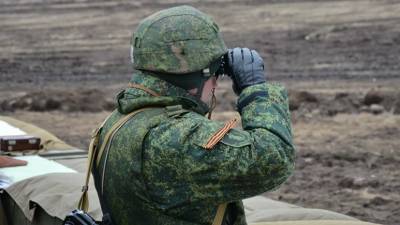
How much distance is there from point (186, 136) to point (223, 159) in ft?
0.39

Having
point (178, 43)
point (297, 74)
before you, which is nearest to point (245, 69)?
point (178, 43)

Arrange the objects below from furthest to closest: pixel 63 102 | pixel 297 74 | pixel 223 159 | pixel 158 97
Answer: pixel 297 74 < pixel 63 102 < pixel 158 97 < pixel 223 159

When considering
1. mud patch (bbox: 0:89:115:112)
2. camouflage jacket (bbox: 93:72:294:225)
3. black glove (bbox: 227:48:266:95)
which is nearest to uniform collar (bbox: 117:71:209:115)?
camouflage jacket (bbox: 93:72:294:225)

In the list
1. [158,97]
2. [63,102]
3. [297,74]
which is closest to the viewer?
[158,97]

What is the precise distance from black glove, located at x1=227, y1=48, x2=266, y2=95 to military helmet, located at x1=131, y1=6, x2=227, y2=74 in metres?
0.04

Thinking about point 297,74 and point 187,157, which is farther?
point 297,74

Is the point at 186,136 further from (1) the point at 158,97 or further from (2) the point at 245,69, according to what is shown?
(2) the point at 245,69

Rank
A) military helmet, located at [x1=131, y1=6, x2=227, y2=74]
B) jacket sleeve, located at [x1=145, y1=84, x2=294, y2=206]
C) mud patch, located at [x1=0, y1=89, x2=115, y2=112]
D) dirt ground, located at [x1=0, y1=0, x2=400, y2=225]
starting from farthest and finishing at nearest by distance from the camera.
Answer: mud patch, located at [x1=0, y1=89, x2=115, y2=112] → dirt ground, located at [x1=0, y1=0, x2=400, y2=225] → military helmet, located at [x1=131, y1=6, x2=227, y2=74] → jacket sleeve, located at [x1=145, y1=84, x2=294, y2=206]

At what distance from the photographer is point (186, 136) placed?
A: 234 cm

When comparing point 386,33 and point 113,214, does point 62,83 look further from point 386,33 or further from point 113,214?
point 113,214

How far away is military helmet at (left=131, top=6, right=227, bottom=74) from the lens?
2.46 m

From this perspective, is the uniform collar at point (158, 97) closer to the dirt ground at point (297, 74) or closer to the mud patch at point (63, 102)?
the dirt ground at point (297, 74)

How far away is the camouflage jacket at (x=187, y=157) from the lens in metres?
2.34

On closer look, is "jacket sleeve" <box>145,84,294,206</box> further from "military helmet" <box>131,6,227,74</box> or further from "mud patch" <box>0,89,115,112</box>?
"mud patch" <box>0,89,115,112</box>
